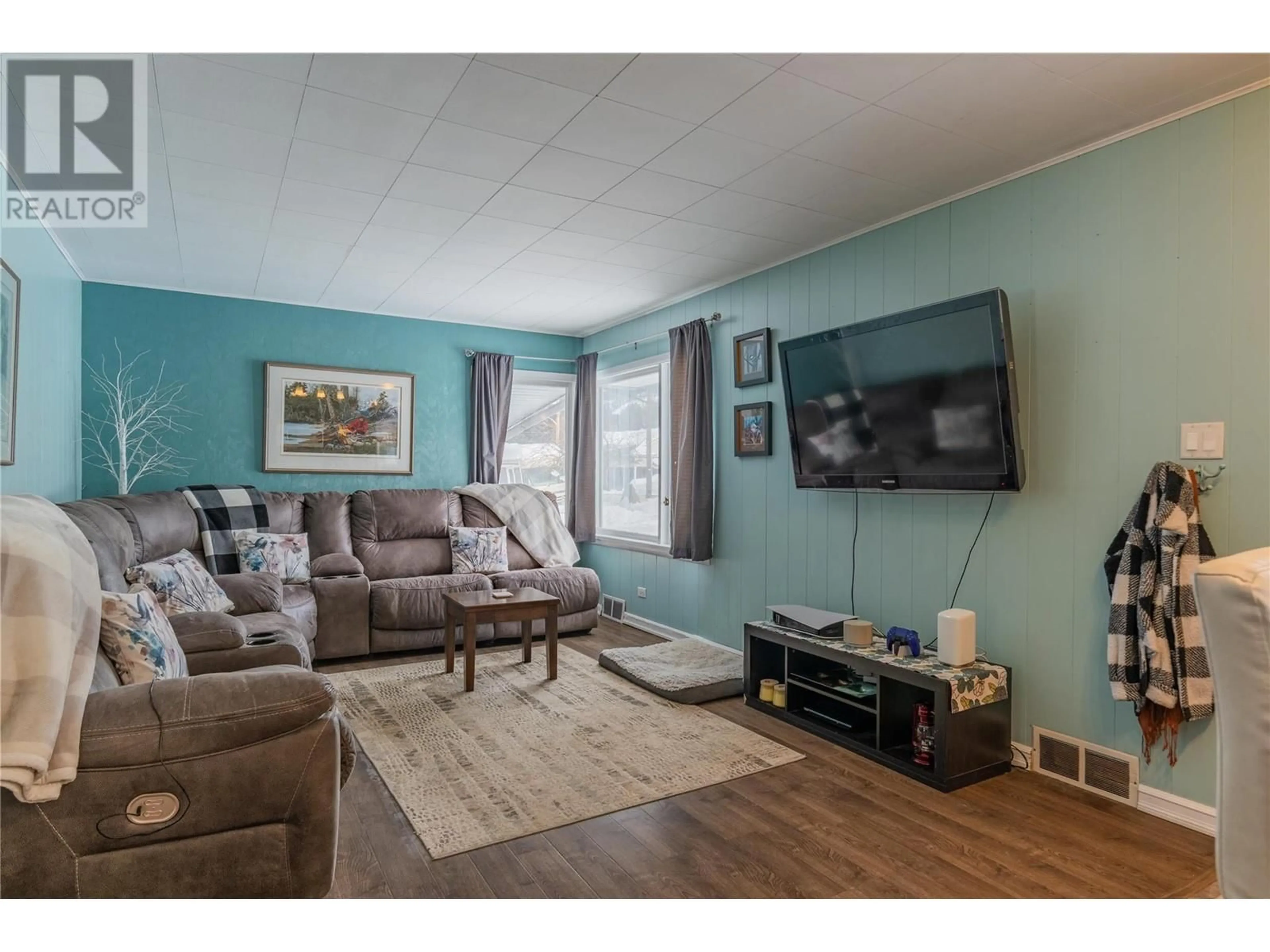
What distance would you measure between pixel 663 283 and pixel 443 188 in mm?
1814

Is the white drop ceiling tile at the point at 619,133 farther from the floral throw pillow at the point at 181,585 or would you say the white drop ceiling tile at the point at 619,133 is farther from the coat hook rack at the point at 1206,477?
the floral throw pillow at the point at 181,585

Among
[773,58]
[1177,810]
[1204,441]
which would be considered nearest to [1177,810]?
[1177,810]

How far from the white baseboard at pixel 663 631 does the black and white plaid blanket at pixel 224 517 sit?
2578 mm

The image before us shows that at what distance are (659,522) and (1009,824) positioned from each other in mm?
3187

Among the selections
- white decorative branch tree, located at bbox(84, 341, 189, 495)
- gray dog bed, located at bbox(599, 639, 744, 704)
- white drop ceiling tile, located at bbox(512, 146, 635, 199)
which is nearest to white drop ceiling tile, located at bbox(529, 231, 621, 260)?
white drop ceiling tile, located at bbox(512, 146, 635, 199)

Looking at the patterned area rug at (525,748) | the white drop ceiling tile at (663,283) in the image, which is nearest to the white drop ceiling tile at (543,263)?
the white drop ceiling tile at (663,283)

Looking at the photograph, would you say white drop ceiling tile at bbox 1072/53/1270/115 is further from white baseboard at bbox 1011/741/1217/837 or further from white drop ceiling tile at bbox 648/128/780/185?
white baseboard at bbox 1011/741/1217/837

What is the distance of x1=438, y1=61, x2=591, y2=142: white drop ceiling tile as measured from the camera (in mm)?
2248

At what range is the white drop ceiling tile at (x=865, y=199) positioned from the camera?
3.03m

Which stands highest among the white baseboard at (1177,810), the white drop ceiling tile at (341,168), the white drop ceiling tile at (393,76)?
the white drop ceiling tile at (341,168)

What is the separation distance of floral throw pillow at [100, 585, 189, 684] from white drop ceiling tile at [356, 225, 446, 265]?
221 centimetres

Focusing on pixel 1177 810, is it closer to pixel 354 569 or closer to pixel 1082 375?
pixel 1082 375

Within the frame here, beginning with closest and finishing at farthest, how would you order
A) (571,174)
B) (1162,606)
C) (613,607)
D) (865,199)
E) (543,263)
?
(1162,606) < (571,174) < (865,199) < (543,263) < (613,607)

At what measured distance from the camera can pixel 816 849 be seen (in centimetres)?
223
